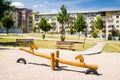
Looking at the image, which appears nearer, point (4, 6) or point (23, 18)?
point (4, 6)

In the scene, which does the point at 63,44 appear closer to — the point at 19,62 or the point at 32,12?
the point at 19,62

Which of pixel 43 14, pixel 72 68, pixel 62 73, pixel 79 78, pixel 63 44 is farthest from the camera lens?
pixel 43 14

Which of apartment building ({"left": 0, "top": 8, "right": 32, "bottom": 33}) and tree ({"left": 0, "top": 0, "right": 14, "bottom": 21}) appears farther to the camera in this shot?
apartment building ({"left": 0, "top": 8, "right": 32, "bottom": 33})

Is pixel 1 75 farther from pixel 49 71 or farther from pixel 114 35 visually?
pixel 114 35

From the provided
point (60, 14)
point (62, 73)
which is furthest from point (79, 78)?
point (60, 14)

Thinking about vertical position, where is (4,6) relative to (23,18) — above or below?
below

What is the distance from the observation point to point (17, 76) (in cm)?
1068

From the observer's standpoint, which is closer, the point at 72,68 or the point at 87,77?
the point at 87,77

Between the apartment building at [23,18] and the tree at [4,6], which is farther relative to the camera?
the apartment building at [23,18]

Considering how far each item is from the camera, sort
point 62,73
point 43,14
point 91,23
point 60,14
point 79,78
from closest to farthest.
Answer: point 79,78, point 62,73, point 60,14, point 91,23, point 43,14

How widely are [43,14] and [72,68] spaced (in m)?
113

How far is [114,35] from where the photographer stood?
328ft

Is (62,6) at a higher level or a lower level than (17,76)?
higher

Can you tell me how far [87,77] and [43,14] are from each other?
115 m
